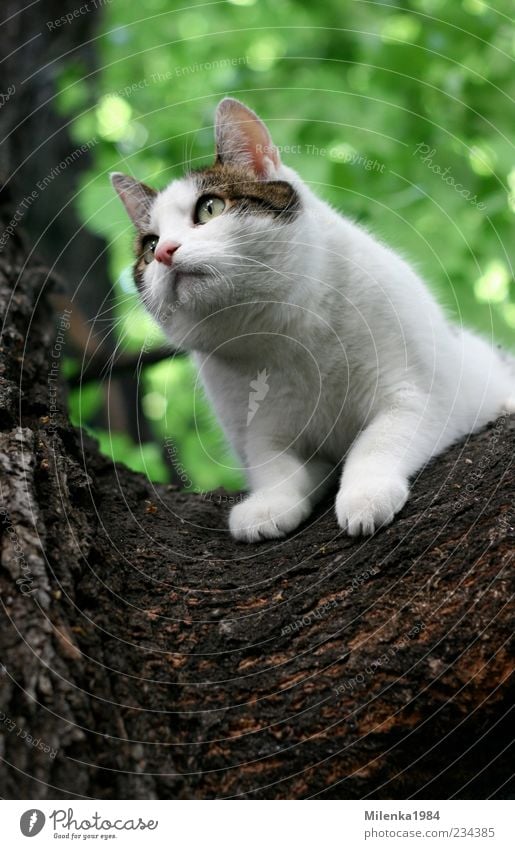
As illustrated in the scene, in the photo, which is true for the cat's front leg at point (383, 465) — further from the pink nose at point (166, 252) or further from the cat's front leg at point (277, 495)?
the pink nose at point (166, 252)

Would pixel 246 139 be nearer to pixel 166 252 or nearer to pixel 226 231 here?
pixel 226 231

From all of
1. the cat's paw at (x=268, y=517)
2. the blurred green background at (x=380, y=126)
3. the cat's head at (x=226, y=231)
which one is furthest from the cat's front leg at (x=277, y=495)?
the blurred green background at (x=380, y=126)

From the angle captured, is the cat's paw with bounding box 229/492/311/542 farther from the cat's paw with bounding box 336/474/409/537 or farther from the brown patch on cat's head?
the brown patch on cat's head

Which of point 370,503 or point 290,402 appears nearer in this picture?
point 370,503

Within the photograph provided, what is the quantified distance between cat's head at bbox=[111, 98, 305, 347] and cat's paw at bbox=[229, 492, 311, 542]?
699 millimetres

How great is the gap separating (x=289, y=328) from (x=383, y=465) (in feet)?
2.10

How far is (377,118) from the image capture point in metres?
4.20

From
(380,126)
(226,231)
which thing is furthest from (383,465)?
(380,126)

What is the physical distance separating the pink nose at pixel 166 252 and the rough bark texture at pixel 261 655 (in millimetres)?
737

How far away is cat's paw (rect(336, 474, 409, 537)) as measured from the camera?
83.9 inches

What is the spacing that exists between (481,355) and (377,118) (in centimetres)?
171

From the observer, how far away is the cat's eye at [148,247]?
9.33 ft

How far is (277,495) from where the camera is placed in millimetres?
2633
